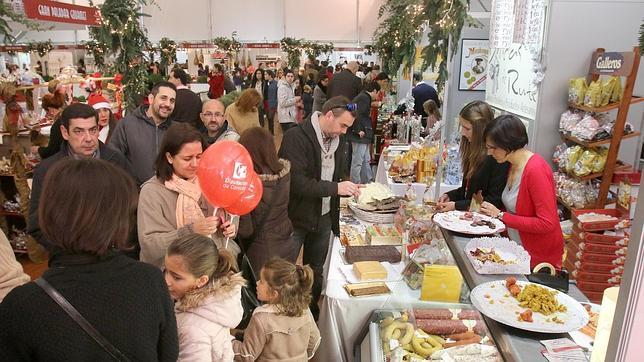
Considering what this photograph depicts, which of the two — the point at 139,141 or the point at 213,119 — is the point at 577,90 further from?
the point at 139,141

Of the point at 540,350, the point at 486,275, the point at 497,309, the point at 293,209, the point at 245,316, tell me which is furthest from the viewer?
the point at 293,209

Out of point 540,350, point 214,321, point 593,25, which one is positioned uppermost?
point 593,25

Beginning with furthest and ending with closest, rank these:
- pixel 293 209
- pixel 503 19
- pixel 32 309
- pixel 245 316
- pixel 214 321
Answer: pixel 503 19 < pixel 293 209 < pixel 245 316 < pixel 214 321 < pixel 32 309

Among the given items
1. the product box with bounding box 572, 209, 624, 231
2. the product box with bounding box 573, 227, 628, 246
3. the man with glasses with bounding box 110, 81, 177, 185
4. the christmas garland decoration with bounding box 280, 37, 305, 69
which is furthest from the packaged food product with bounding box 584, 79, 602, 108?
the christmas garland decoration with bounding box 280, 37, 305, 69

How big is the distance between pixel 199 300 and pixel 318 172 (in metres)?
1.82

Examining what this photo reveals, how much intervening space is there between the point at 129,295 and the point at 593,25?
200 inches

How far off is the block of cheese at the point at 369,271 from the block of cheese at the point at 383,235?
0.45 m

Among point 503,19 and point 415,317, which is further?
point 503,19

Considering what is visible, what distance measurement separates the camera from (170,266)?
2066 millimetres

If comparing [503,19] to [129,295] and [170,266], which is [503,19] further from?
[129,295]

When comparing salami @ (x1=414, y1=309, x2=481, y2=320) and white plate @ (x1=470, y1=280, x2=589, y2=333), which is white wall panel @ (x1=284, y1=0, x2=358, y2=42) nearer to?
salami @ (x1=414, y1=309, x2=481, y2=320)

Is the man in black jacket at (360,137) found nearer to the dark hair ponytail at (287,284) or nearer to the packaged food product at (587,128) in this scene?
the packaged food product at (587,128)

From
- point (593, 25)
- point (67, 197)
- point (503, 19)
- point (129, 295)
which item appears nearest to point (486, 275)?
point (129, 295)

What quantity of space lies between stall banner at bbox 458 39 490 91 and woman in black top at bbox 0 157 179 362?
7.64 m
